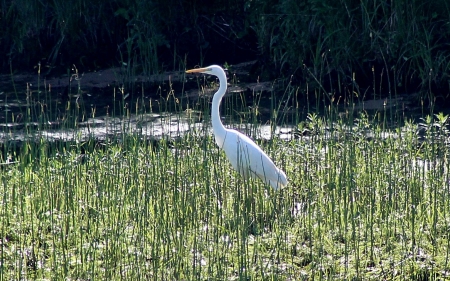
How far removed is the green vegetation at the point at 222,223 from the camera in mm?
3707

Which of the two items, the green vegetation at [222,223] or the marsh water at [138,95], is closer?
the green vegetation at [222,223]

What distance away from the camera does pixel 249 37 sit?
410 inches

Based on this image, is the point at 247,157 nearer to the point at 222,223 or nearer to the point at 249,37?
the point at 222,223

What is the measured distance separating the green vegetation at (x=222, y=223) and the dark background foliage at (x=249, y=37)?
228cm

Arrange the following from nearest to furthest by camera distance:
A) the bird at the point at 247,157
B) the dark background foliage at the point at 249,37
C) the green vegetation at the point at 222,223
Result: the green vegetation at the point at 222,223
the bird at the point at 247,157
the dark background foliage at the point at 249,37

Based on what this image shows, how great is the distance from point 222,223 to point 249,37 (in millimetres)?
6428

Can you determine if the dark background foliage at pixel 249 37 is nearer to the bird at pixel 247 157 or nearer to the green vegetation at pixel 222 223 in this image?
the bird at pixel 247 157

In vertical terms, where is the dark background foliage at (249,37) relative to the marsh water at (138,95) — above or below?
above

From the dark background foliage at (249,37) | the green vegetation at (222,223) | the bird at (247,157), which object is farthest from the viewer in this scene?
the dark background foliage at (249,37)

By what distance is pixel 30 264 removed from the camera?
3.94m

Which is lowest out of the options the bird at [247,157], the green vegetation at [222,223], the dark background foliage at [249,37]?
the green vegetation at [222,223]

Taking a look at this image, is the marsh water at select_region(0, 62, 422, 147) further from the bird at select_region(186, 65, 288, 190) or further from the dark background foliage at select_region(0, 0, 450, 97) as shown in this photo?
the bird at select_region(186, 65, 288, 190)

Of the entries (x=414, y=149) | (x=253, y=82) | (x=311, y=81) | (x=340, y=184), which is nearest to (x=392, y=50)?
(x=311, y=81)

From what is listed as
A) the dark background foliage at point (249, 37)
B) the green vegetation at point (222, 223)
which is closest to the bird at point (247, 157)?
the green vegetation at point (222, 223)
